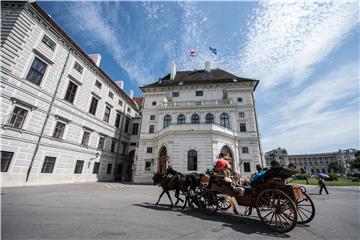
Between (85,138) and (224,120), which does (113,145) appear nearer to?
(85,138)

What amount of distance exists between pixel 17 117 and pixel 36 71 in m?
4.18

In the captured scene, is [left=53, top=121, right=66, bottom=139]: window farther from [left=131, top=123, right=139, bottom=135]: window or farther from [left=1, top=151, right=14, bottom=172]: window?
[left=131, top=123, right=139, bottom=135]: window

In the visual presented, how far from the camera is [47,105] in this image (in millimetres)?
14328

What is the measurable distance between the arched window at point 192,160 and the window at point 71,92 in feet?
46.6

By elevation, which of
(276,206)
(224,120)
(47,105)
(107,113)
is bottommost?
(276,206)

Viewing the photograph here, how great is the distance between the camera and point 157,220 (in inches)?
187

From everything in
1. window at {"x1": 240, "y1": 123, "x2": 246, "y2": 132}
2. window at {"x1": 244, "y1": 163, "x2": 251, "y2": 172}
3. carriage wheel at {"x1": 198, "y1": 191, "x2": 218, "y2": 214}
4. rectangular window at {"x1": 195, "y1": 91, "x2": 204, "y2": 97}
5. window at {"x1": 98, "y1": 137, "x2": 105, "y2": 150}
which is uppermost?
rectangular window at {"x1": 195, "y1": 91, "x2": 204, "y2": 97}

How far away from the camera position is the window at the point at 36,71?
13195 mm

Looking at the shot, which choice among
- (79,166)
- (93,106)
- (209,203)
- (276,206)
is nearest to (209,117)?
(93,106)

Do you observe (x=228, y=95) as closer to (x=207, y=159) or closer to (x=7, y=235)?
(x=207, y=159)

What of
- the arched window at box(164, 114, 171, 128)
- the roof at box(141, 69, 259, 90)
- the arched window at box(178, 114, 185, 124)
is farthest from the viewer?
the roof at box(141, 69, 259, 90)

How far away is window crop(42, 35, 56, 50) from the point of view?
14272mm

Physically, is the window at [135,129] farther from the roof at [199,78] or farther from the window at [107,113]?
the roof at [199,78]

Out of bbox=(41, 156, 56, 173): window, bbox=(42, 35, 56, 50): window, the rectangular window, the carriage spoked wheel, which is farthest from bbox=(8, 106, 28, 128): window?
the rectangular window
